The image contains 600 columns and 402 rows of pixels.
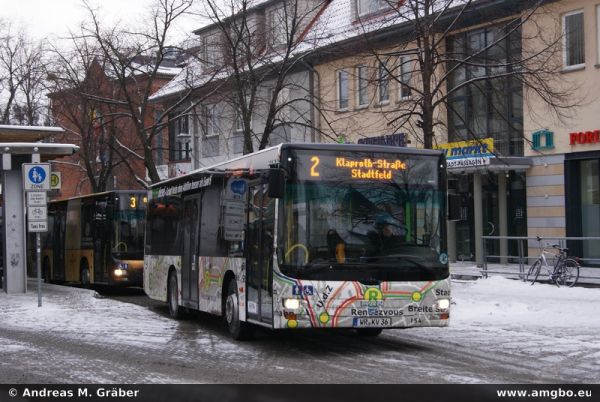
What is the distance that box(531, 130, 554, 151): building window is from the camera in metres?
26.0

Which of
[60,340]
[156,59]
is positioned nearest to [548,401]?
[60,340]

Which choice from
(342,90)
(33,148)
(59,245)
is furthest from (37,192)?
(342,90)

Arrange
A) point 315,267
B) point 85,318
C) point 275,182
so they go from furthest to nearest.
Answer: point 85,318 → point 315,267 → point 275,182

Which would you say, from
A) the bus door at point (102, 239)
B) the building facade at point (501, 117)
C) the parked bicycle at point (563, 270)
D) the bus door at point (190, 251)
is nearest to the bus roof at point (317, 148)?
the bus door at point (190, 251)

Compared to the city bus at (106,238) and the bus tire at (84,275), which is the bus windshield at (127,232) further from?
the bus tire at (84,275)

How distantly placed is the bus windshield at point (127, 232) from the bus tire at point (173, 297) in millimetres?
6587

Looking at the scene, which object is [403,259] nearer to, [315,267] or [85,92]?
[315,267]

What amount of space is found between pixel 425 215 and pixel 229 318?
12.5 ft

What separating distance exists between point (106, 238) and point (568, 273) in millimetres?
12665

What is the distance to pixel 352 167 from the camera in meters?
11.9

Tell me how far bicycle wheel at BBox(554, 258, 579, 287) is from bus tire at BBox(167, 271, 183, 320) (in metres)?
9.12

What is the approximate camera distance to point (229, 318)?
1378 centimetres

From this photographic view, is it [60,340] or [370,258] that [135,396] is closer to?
[370,258]

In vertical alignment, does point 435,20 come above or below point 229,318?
above
